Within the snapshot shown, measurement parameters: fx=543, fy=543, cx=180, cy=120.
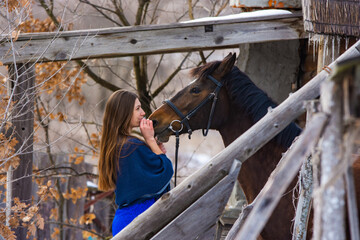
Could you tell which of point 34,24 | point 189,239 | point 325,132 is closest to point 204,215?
point 189,239

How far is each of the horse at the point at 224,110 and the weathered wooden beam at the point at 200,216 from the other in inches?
52.7

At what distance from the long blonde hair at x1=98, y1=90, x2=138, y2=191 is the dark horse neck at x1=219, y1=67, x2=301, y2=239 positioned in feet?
2.97

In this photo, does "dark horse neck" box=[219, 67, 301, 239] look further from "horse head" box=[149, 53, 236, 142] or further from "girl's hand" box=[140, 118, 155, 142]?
"girl's hand" box=[140, 118, 155, 142]

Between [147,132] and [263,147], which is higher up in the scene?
[147,132]

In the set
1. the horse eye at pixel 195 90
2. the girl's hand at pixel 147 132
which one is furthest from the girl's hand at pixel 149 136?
the horse eye at pixel 195 90

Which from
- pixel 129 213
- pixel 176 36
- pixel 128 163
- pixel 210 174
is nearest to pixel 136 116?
pixel 128 163

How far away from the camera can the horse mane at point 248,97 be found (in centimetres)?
394

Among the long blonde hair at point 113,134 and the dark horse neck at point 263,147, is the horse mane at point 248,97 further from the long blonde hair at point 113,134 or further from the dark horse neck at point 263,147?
the long blonde hair at point 113,134

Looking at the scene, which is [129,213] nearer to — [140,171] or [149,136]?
[140,171]

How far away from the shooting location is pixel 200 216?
2713 mm

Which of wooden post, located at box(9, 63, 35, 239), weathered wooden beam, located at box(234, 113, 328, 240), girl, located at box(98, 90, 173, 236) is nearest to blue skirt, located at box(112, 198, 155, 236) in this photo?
girl, located at box(98, 90, 173, 236)

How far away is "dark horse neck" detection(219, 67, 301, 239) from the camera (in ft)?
12.5

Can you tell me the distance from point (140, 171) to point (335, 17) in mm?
2317

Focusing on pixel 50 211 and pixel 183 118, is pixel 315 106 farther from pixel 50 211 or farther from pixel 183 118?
Result: pixel 50 211
